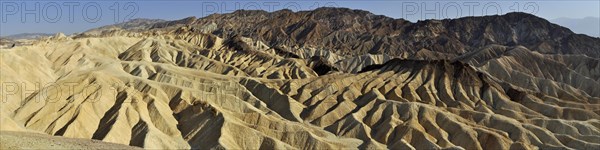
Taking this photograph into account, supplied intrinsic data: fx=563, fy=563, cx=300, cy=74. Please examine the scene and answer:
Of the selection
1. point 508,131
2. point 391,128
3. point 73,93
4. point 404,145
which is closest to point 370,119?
point 391,128

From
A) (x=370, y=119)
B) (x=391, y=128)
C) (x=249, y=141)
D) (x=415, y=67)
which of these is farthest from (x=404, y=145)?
(x=415, y=67)

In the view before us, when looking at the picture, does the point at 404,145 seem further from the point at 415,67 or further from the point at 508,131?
the point at 415,67

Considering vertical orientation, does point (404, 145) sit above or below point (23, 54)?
below

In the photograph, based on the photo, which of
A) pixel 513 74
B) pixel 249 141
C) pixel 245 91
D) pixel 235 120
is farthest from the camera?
pixel 513 74

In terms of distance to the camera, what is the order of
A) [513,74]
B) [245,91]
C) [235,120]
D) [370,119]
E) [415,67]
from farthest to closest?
[513,74], [415,67], [245,91], [370,119], [235,120]

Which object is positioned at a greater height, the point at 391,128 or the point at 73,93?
the point at 73,93

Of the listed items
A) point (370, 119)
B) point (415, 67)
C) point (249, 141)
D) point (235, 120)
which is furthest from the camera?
point (415, 67)

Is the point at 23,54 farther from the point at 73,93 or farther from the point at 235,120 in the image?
the point at 235,120

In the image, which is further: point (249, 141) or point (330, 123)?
point (330, 123)

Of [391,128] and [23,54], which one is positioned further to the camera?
[23,54]
